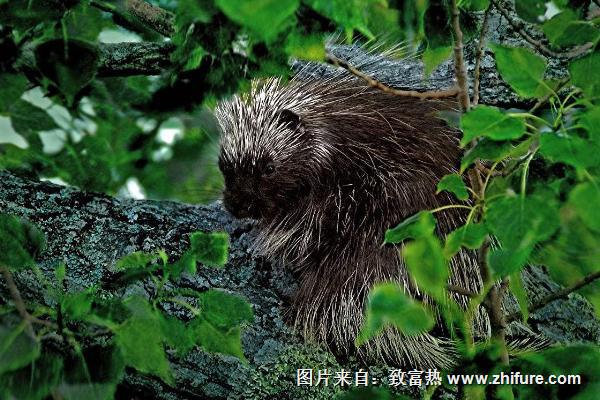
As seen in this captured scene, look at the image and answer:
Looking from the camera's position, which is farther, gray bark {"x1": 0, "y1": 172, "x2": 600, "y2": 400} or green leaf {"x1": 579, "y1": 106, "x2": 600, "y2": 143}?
gray bark {"x1": 0, "y1": 172, "x2": 600, "y2": 400}

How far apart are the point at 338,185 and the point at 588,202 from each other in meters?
1.92

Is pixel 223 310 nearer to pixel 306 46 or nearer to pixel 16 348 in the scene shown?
pixel 16 348

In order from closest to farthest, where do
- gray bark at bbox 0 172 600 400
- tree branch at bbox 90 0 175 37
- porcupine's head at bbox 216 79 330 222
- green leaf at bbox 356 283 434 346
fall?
green leaf at bbox 356 283 434 346 → gray bark at bbox 0 172 600 400 → tree branch at bbox 90 0 175 37 → porcupine's head at bbox 216 79 330 222

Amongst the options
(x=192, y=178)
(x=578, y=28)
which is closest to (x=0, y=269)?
(x=578, y=28)

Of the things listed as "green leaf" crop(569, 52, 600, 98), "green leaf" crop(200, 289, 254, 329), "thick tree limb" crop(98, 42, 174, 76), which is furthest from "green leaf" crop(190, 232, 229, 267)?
"thick tree limb" crop(98, 42, 174, 76)

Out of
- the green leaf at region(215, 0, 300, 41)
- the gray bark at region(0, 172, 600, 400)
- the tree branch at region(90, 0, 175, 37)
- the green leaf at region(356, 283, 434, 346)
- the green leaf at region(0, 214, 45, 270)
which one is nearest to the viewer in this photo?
the green leaf at region(215, 0, 300, 41)

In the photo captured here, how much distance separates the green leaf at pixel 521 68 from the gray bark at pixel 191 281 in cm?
119

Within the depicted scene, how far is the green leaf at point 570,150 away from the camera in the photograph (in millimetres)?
1138

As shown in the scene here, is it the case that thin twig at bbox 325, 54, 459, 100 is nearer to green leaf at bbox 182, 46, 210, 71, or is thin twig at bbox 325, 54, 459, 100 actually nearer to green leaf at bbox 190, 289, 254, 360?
green leaf at bbox 182, 46, 210, 71

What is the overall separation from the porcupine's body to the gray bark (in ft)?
0.43

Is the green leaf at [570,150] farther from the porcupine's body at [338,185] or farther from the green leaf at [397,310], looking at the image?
the porcupine's body at [338,185]

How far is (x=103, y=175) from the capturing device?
7.64 feet

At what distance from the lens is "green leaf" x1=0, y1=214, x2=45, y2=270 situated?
1.48 m

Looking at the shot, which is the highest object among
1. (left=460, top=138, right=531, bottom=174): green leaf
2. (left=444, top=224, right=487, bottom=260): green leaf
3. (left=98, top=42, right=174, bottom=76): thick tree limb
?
(left=98, top=42, right=174, bottom=76): thick tree limb
